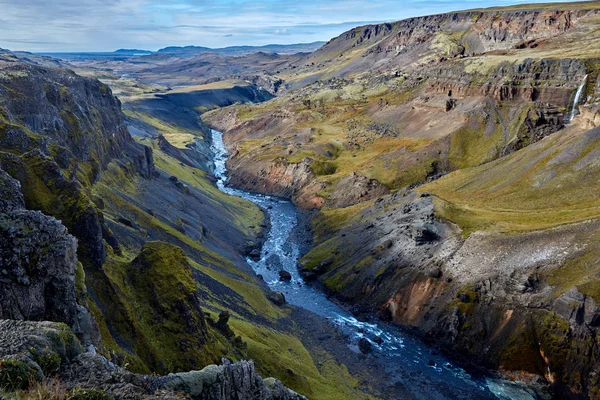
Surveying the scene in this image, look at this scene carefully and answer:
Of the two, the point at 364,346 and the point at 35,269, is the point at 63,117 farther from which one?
the point at 364,346

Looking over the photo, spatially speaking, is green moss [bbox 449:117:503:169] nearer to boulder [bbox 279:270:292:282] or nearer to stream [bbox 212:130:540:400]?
stream [bbox 212:130:540:400]

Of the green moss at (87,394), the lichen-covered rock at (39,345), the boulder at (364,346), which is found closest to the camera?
the green moss at (87,394)

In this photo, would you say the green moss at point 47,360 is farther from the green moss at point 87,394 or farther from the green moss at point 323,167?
the green moss at point 323,167

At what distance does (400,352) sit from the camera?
233 ft

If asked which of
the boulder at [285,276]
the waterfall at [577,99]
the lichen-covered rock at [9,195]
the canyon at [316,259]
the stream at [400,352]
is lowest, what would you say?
the stream at [400,352]

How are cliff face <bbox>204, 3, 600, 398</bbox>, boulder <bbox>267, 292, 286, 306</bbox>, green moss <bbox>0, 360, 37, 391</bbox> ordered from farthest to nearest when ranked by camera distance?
boulder <bbox>267, 292, 286, 306</bbox>
cliff face <bbox>204, 3, 600, 398</bbox>
green moss <bbox>0, 360, 37, 391</bbox>

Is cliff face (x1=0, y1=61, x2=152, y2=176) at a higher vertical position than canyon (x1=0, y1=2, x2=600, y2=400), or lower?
higher

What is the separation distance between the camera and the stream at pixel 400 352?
62375 mm

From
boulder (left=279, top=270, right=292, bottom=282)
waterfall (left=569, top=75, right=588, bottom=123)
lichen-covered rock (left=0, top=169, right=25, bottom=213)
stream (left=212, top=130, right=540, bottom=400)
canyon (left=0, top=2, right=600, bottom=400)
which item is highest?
waterfall (left=569, top=75, right=588, bottom=123)

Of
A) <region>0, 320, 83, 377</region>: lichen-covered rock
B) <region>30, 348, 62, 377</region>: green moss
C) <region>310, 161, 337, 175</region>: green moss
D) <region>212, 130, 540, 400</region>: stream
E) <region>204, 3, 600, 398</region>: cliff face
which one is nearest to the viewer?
<region>0, 320, 83, 377</region>: lichen-covered rock

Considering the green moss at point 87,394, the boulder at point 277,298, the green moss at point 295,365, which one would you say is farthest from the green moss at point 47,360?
the boulder at point 277,298

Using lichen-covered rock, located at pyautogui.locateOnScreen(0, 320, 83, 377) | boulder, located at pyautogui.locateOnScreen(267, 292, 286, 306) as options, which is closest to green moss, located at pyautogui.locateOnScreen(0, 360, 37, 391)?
lichen-covered rock, located at pyautogui.locateOnScreen(0, 320, 83, 377)

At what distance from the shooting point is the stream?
6238 cm

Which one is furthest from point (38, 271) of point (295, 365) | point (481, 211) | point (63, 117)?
point (481, 211)
